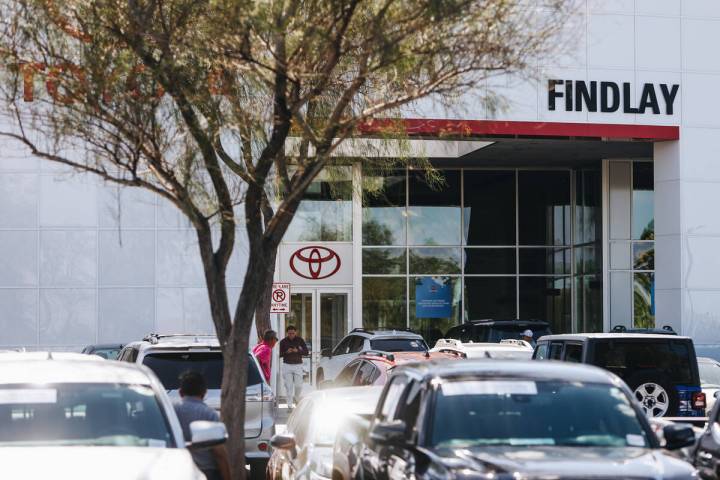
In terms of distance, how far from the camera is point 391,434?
7.34 metres

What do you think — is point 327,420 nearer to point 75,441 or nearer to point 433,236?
point 75,441

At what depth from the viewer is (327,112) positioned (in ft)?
45.0

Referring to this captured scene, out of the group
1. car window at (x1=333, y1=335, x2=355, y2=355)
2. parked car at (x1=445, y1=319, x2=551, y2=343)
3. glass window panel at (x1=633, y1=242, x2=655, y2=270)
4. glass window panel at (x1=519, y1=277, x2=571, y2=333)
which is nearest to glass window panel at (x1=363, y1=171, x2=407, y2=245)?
glass window panel at (x1=519, y1=277, x2=571, y2=333)

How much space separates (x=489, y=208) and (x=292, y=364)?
41.7ft

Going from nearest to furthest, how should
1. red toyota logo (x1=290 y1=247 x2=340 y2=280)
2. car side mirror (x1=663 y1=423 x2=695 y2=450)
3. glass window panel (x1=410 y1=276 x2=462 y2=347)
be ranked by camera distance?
car side mirror (x1=663 y1=423 x2=695 y2=450), red toyota logo (x1=290 y1=247 x2=340 y2=280), glass window panel (x1=410 y1=276 x2=462 y2=347)

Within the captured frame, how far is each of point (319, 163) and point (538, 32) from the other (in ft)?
7.49

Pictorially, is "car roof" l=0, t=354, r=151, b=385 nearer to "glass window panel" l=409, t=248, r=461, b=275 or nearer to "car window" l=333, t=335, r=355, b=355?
"car window" l=333, t=335, r=355, b=355

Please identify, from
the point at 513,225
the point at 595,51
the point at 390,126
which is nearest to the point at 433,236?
the point at 513,225

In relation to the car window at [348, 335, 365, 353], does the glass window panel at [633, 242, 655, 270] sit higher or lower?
higher

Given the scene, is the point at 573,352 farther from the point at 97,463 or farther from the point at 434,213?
the point at 434,213

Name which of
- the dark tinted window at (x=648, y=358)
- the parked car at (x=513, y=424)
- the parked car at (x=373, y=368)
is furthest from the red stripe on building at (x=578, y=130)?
the parked car at (x=513, y=424)

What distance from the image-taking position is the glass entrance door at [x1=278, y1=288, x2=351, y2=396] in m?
32.7

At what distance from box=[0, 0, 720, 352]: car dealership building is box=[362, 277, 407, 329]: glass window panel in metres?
0.05

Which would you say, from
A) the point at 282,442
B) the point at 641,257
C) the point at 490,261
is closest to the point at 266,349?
the point at 282,442
